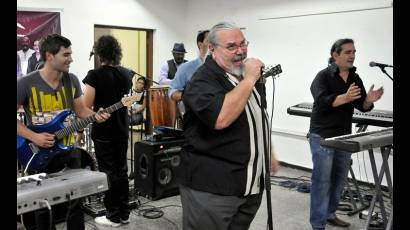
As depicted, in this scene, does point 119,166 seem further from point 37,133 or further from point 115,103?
point 37,133

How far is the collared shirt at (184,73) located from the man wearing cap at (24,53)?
299cm

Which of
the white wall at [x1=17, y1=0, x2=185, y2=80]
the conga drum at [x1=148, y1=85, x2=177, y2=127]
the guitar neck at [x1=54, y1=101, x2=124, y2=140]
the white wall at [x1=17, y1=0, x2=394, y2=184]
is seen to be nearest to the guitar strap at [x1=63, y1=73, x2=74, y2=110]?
the guitar neck at [x1=54, y1=101, x2=124, y2=140]

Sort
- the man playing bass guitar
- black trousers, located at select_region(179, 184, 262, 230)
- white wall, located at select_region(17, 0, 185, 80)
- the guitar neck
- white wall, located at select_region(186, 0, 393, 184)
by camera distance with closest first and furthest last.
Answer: black trousers, located at select_region(179, 184, 262, 230) < the man playing bass guitar < the guitar neck < white wall, located at select_region(186, 0, 393, 184) < white wall, located at select_region(17, 0, 185, 80)

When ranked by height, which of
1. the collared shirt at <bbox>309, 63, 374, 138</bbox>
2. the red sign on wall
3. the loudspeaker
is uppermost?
the red sign on wall

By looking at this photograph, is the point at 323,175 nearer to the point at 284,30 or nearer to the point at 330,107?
the point at 330,107

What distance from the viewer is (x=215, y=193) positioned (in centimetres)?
195

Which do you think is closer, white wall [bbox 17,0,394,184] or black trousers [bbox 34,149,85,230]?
black trousers [bbox 34,149,85,230]

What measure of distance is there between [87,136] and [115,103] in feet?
6.11

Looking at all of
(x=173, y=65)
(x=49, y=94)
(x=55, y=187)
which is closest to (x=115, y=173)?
(x=49, y=94)

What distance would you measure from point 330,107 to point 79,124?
1.93 m

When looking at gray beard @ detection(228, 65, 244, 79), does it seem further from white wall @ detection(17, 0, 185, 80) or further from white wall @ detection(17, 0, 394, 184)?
white wall @ detection(17, 0, 185, 80)

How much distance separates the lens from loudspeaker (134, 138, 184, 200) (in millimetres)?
4207

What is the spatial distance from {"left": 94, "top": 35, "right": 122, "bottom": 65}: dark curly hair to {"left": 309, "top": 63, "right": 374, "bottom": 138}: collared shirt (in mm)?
1648
